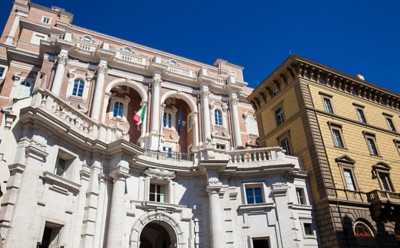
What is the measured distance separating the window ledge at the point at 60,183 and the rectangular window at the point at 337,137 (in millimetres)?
19275

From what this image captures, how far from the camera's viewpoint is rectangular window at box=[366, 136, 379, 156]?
27.2 m

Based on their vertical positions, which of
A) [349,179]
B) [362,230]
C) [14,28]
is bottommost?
[362,230]

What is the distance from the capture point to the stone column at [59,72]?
110 feet

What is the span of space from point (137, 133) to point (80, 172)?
21.2 m

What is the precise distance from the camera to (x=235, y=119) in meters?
41.8

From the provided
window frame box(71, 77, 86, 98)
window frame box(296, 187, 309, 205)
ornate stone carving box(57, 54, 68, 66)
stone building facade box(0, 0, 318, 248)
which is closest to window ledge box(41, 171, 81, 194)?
stone building facade box(0, 0, 318, 248)

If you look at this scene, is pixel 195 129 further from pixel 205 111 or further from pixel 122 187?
pixel 122 187

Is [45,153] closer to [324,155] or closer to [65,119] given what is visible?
[65,119]

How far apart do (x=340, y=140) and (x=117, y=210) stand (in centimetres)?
1831

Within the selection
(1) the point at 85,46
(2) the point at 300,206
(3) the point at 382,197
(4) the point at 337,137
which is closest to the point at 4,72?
(1) the point at 85,46

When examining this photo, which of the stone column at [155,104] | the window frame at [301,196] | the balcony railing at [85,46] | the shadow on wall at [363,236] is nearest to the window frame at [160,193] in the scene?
the window frame at [301,196]

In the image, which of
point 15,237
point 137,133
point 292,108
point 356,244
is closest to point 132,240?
point 15,237

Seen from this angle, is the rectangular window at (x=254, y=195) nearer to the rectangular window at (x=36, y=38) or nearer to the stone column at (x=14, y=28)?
the rectangular window at (x=36, y=38)

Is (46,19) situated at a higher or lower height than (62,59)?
higher
